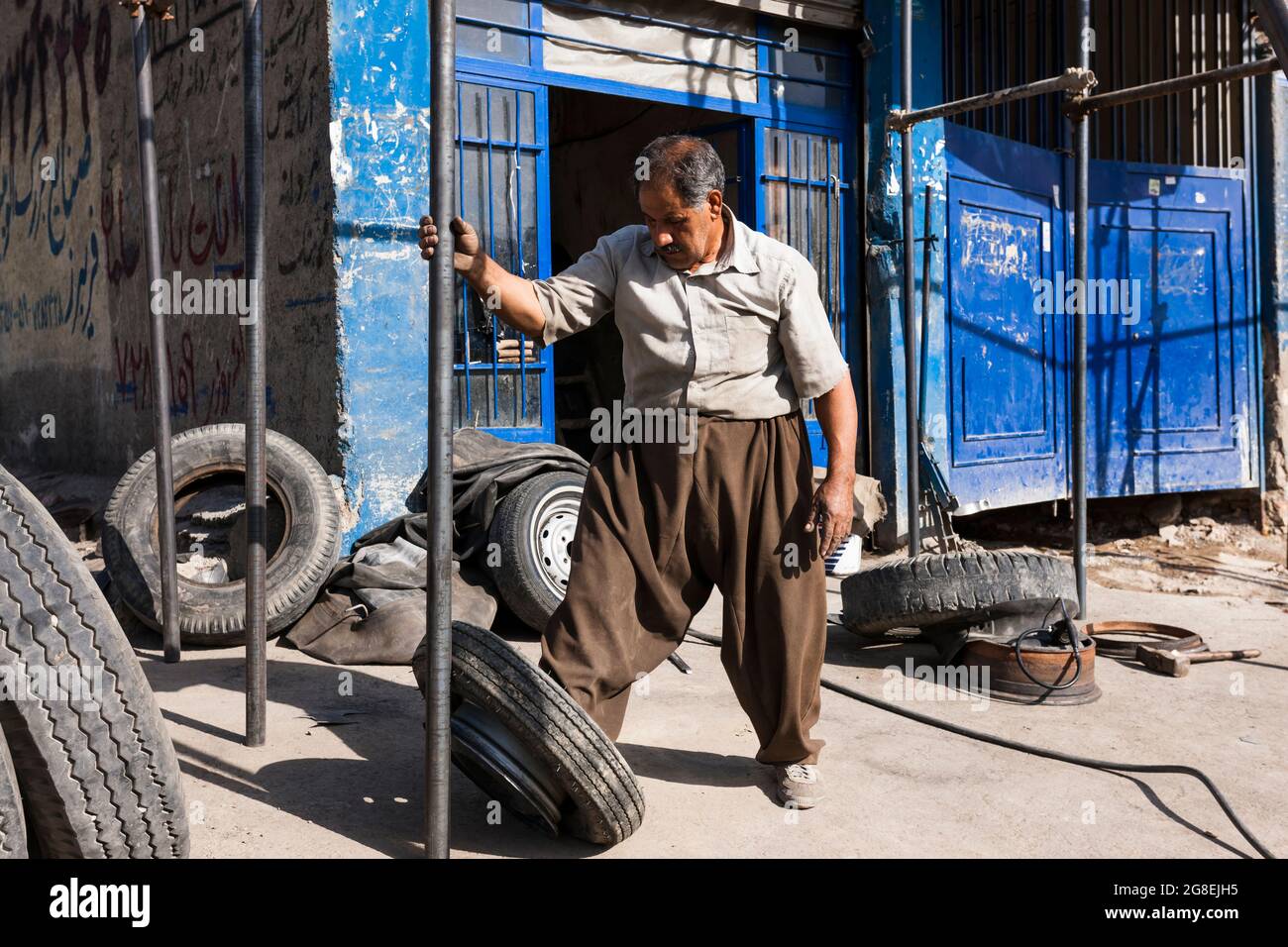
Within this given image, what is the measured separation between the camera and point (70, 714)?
194 cm

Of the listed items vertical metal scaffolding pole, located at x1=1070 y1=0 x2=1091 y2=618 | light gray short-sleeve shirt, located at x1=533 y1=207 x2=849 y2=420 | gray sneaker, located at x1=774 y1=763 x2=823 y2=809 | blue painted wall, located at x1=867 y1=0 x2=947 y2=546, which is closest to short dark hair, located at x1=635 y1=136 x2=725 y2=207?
light gray short-sleeve shirt, located at x1=533 y1=207 x2=849 y2=420

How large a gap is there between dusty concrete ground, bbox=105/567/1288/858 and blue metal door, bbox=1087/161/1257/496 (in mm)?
4114

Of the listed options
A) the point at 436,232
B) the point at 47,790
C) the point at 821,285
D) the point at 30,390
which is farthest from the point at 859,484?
the point at 30,390

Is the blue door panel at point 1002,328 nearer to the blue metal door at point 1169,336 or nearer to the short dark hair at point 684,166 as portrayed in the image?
the blue metal door at point 1169,336

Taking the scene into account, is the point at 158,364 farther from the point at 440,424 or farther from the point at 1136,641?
the point at 1136,641

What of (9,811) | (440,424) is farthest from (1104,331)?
(9,811)

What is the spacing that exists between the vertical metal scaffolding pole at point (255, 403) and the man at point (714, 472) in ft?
3.08

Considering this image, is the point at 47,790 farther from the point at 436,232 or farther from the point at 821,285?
the point at 821,285

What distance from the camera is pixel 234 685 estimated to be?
4137 mm

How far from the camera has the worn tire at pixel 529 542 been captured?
489cm

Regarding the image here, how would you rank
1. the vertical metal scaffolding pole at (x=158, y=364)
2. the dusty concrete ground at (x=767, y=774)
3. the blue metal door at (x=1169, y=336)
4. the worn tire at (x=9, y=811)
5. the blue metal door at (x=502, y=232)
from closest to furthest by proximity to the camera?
the worn tire at (x=9, y=811)
the dusty concrete ground at (x=767, y=774)
the vertical metal scaffolding pole at (x=158, y=364)
the blue metal door at (x=502, y=232)
the blue metal door at (x=1169, y=336)

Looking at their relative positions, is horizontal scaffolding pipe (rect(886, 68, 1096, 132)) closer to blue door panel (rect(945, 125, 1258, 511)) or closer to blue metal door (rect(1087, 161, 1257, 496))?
blue door panel (rect(945, 125, 1258, 511))

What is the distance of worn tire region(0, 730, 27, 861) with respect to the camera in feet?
6.15

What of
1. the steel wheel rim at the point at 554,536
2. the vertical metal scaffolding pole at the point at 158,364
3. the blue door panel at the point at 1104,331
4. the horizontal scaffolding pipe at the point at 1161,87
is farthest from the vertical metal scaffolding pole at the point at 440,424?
the blue door panel at the point at 1104,331
